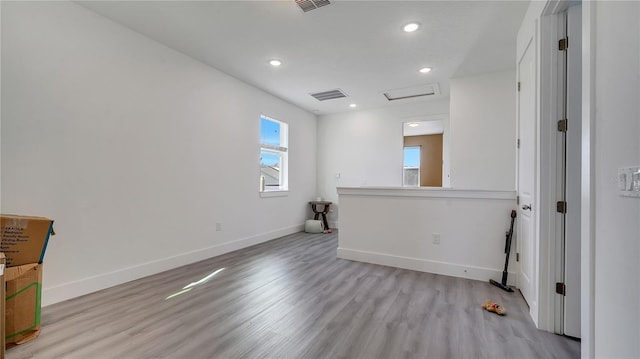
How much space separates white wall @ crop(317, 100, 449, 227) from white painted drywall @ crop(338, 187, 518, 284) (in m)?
2.29

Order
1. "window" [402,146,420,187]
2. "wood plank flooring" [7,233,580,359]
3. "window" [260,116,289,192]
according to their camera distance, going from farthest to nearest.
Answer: "window" [402,146,420,187] < "window" [260,116,289,192] < "wood plank flooring" [7,233,580,359]

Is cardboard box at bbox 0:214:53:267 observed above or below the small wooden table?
above

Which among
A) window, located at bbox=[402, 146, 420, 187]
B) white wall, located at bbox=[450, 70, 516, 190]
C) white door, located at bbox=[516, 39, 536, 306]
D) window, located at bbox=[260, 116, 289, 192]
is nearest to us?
white door, located at bbox=[516, 39, 536, 306]

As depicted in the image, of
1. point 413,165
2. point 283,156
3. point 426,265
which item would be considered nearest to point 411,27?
point 426,265

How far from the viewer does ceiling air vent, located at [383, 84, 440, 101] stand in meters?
4.66

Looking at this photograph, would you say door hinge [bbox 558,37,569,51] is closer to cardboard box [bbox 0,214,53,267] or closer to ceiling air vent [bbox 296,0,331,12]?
ceiling air vent [bbox 296,0,331,12]

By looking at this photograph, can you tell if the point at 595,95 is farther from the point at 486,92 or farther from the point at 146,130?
the point at 146,130

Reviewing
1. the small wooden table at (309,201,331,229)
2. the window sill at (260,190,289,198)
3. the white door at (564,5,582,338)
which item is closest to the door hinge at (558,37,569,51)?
the white door at (564,5,582,338)

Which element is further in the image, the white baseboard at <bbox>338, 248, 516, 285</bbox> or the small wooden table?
the small wooden table

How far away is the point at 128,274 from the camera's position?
2.88 m

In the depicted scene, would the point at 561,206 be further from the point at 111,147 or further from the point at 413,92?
the point at 111,147

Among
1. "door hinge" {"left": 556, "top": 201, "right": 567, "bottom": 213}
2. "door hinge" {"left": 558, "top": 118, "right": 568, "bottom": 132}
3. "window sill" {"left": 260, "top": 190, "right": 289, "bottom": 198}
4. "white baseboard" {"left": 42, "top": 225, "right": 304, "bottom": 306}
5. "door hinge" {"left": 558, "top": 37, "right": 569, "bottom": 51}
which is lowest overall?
"white baseboard" {"left": 42, "top": 225, "right": 304, "bottom": 306}

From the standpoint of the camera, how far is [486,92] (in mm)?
4086

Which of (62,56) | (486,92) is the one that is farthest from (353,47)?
(62,56)
